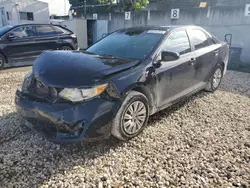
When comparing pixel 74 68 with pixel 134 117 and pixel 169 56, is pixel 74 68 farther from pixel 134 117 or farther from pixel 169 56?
pixel 169 56

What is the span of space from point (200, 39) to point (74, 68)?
261 cm

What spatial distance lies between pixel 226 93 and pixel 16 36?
6.54 m

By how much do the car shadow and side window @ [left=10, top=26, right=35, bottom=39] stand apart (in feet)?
16.2

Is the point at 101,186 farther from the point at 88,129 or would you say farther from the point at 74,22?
the point at 74,22

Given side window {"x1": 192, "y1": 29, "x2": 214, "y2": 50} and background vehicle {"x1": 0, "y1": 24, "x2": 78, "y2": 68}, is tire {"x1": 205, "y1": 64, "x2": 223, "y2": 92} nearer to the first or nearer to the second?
side window {"x1": 192, "y1": 29, "x2": 214, "y2": 50}

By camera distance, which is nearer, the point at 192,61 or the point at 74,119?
the point at 74,119

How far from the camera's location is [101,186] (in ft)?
6.69

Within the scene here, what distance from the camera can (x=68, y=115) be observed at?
220 centimetres

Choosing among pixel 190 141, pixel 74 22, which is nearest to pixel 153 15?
pixel 74 22

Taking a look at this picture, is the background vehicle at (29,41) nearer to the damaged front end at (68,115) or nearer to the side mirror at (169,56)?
the damaged front end at (68,115)

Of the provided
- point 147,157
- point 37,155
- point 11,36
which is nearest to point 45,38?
point 11,36

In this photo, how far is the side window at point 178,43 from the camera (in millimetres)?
3189

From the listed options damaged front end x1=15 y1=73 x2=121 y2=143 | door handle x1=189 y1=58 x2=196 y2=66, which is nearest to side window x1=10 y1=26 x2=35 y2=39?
damaged front end x1=15 y1=73 x2=121 y2=143

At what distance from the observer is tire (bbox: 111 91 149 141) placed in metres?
2.49
